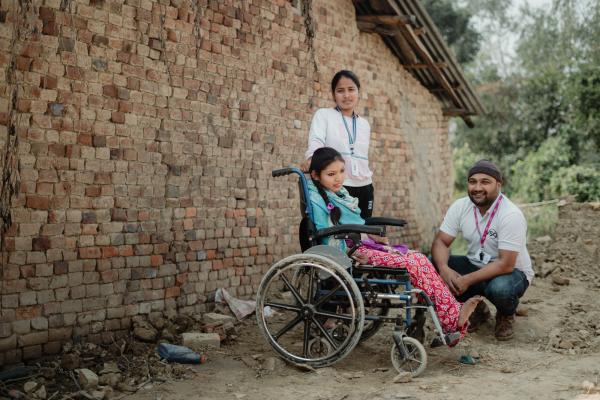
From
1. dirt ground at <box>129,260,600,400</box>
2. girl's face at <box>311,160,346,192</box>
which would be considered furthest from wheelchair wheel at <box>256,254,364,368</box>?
girl's face at <box>311,160,346,192</box>

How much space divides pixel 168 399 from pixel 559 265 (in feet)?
21.0

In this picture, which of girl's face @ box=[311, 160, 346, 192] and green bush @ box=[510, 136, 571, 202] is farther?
green bush @ box=[510, 136, 571, 202]

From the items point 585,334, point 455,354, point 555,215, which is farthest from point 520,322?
point 555,215

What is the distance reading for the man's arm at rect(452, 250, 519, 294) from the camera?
15.8 ft

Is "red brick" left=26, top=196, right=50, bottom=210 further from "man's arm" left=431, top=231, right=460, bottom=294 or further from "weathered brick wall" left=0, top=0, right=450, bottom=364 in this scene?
"man's arm" left=431, top=231, right=460, bottom=294

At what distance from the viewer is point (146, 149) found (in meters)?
5.02

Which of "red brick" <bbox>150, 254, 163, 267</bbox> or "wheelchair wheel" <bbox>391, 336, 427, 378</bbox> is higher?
"red brick" <bbox>150, 254, 163, 267</bbox>

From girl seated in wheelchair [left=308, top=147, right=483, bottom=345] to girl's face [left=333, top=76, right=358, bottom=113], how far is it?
0.77m

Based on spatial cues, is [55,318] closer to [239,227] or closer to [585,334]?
[239,227]

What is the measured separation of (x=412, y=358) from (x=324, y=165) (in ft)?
4.69

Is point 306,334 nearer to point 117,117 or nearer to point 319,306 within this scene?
point 319,306

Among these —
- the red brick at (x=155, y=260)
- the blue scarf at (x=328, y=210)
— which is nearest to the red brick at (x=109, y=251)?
the red brick at (x=155, y=260)

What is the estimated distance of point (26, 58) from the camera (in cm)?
421


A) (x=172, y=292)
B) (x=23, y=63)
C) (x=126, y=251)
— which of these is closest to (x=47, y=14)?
(x=23, y=63)
